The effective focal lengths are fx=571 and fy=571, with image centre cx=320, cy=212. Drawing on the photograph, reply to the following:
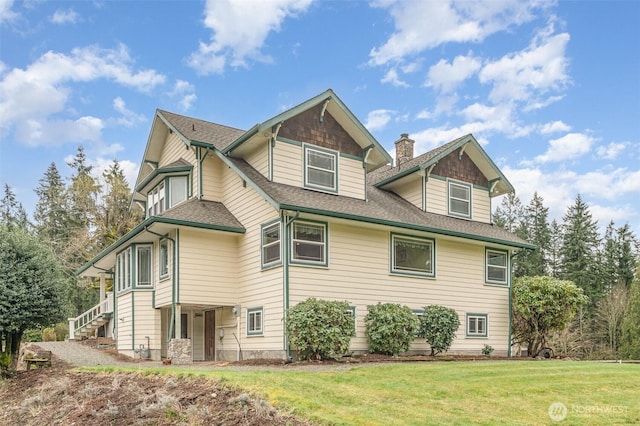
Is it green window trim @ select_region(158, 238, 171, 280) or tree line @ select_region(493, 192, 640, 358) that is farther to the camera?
tree line @ select_region(493, 192, 640, 358)

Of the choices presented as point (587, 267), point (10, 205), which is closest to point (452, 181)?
point (587, 267)

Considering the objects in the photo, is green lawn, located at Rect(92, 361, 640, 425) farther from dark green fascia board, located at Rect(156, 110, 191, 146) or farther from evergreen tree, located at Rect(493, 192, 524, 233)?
evergreen tree, located at Rect(493, 192, 524, 233)

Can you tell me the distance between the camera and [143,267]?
18266 millimetres

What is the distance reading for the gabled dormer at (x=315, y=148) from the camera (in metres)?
16.4

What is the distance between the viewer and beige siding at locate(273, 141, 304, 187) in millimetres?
16406

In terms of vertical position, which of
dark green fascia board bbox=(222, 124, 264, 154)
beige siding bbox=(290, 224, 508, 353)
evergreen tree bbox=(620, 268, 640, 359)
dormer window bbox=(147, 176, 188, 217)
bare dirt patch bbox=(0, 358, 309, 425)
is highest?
dark green fascia board bbox=(222, 124, 264, 154)

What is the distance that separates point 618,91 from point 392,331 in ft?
43.5

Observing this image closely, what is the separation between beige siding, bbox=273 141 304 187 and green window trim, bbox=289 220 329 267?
173 centimetres

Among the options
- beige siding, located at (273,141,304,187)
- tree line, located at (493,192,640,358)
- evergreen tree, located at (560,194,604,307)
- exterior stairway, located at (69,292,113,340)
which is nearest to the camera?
beige siding, located at (273,141,304,187)

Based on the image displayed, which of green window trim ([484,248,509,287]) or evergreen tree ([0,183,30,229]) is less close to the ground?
evergreen tree ([0,183,30,229])

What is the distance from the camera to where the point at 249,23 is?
59.6 ft

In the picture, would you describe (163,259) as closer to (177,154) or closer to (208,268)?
(208,268)

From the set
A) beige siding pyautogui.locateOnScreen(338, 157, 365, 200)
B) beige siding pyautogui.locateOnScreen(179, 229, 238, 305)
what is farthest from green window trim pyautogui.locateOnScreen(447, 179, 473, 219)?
beige siding pyautogui.locateOnScreen(179, 229, 238, 305)

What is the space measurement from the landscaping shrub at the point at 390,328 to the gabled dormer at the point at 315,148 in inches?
151
